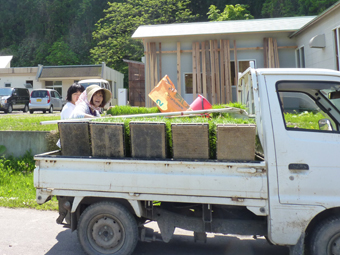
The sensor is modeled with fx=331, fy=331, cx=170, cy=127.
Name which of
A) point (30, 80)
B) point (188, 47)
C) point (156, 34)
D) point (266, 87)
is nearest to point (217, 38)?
point (188, 47)

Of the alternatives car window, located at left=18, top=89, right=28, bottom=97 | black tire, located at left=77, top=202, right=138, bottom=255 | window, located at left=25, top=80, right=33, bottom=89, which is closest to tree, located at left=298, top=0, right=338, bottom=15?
car window, located at left=18, top=89, right=28, bottom=97

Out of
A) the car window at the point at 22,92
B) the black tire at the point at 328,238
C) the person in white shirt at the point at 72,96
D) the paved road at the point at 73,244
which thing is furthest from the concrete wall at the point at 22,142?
the car window at the point at 22,92

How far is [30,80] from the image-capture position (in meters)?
32.0

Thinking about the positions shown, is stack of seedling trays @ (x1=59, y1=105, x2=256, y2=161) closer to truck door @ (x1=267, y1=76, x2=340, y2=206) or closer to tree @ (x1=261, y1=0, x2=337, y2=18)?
truck door @ (x1=267, y1=76, x2=340, y2=206)

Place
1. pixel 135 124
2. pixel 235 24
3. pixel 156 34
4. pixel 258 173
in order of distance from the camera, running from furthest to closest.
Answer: pixel 235 24
pixel 156 34
pixel 135 124
pixel 258 173

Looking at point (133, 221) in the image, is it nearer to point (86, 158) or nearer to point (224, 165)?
point (86, 158)

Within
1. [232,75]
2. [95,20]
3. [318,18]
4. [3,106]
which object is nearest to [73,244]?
[318,18]

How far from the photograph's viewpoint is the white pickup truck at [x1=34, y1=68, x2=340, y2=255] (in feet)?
10.7

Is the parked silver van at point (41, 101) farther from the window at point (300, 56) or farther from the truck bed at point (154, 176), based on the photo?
the truck bed at point (154, 176)

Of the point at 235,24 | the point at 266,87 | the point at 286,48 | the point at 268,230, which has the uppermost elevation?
the point at 235,24

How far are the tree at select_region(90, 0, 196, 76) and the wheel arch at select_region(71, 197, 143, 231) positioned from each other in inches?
1293

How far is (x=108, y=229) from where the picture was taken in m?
3.73

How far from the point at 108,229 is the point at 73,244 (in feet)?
3.03

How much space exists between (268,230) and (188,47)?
1270 centimetres
